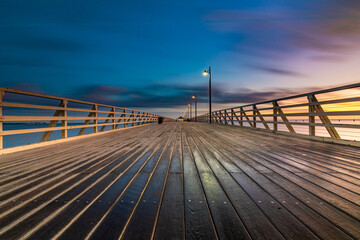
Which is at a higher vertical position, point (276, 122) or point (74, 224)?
point (276, 122)

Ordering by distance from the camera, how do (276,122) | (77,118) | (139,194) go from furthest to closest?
(276,122), (77,118), (139,194)

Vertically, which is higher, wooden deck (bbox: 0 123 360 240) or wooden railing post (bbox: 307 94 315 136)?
wooden railing post (bbox: 307 94 315 136)

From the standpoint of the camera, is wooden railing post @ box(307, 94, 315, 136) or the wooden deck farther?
wooden railing post @ box(307, 94, 315, 136)

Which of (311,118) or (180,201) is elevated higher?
(311,118)

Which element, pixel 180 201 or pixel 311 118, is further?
pixel 311 118

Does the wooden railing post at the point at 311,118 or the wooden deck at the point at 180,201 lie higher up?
the wooden railing post at the point at 311,118

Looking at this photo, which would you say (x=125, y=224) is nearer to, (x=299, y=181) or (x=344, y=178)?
(x=299, y=181)

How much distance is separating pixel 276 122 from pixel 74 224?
21.8 feet

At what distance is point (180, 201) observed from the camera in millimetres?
1275

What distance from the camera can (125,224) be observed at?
98 centimetres

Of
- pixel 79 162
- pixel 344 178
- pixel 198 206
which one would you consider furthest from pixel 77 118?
pixel 344 178

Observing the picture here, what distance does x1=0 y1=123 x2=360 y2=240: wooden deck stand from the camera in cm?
93

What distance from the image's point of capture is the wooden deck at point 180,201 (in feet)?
3.04

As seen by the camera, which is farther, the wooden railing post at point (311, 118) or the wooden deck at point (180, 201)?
the wooden railing post at point (311, 118)
